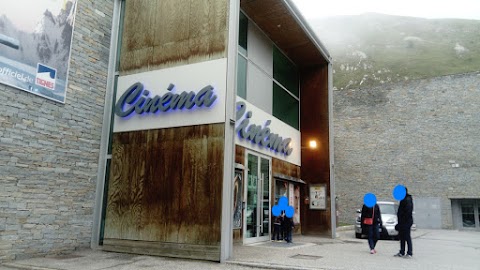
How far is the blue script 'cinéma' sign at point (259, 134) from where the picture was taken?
1200 centimetres

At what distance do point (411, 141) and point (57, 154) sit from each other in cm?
2164

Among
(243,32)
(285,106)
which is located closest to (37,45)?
(243,32)

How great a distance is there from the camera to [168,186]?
363 inches

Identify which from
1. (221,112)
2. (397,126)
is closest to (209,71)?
(221,112)

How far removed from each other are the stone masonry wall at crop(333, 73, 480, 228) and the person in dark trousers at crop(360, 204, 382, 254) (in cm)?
1550

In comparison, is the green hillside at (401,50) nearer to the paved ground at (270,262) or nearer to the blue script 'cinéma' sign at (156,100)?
the paved ground at (270,262)

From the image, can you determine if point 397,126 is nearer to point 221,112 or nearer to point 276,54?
point 276,54

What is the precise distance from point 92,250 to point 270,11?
905cm

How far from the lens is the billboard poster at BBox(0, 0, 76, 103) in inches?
325

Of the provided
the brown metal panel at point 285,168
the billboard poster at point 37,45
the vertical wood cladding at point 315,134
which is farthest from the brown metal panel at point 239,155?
the vertical wood cladding at point 315,134

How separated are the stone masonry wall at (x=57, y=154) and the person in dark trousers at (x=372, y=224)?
23.7 feet

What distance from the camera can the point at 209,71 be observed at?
9352 mm

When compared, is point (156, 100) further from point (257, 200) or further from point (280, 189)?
point (280, 189)

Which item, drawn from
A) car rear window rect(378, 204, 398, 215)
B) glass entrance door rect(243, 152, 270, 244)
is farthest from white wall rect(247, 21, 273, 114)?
car rear window rect(378, 204, 398, 215)
